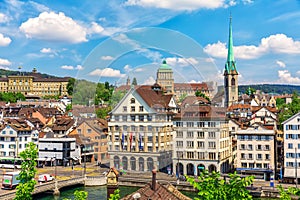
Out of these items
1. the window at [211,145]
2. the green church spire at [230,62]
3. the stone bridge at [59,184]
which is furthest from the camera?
the green church spire at [230,62]

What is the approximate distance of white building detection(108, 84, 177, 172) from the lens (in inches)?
617

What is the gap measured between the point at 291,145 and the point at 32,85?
337 feet

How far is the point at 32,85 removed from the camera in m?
128

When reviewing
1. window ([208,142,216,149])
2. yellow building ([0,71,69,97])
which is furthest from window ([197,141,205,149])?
yellow building ([0,71,69,97])

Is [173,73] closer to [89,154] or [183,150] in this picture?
[183,150]

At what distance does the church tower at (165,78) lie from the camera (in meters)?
13.6

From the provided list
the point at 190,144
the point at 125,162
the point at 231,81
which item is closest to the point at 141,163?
the point at 125,162

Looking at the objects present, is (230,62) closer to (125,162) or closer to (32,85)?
(32,85)

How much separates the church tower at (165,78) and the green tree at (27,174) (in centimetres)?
652

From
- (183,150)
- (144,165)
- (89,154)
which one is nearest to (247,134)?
(183,150)

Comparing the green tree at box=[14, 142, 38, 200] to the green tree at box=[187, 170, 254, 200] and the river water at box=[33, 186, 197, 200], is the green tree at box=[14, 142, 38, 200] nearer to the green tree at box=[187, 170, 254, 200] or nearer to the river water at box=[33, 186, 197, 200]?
the green tree at box=[187, 170, 254, 200]

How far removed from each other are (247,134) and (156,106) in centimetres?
2413

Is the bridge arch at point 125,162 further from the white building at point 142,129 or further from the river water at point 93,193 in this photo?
the river water at point 93,193

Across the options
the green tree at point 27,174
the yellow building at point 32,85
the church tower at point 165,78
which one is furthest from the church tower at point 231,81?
the church tower at point 165,78
